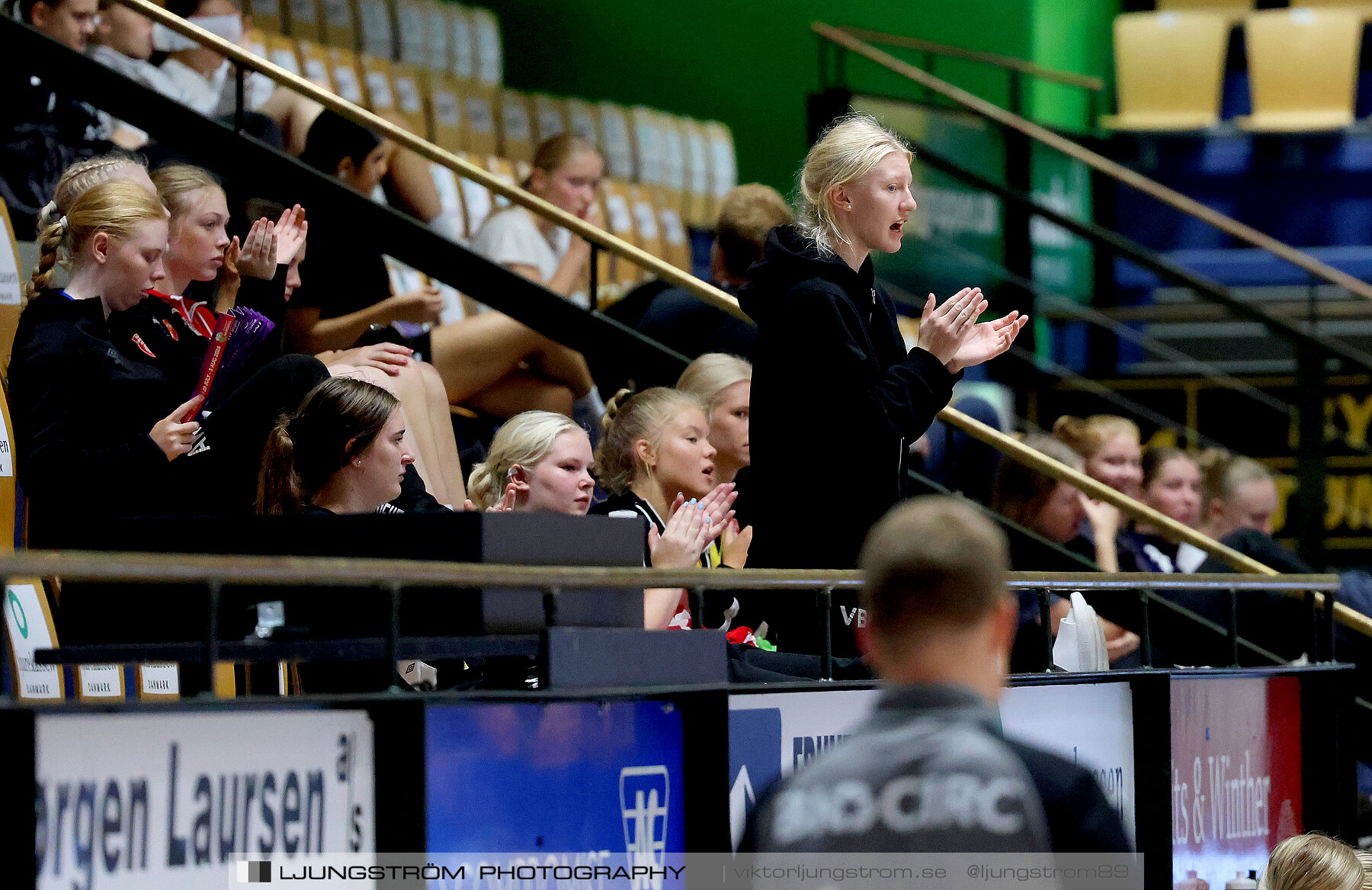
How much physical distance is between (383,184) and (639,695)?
374cm

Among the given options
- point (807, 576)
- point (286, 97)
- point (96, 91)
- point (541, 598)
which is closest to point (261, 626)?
point (541, 598)

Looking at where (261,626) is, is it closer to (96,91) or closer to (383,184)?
(96,91)

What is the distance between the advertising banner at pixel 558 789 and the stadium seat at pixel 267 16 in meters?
5.76

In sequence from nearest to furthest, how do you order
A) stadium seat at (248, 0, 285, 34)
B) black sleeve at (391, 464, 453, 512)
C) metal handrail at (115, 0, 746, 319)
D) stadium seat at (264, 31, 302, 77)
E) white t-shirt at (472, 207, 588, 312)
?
black sleeve at (391, 464, 453, 512) < metal handrail at (115, 0, 746, 319) < white t-shirt at (472, 207, 588, 312) < stadium seat at (264, 31, 302, 77) < stadium seat at (248, 0, 285, 34)

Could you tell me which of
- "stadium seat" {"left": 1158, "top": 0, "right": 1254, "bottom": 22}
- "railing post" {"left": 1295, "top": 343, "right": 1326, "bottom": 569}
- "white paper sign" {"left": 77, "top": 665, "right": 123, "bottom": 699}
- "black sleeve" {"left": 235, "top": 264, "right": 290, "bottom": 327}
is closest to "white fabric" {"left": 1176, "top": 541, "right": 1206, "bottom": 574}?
"railing post" {"left": 1295, "top": 343, "right": 1326, "bottom": 569}

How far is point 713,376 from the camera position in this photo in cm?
418

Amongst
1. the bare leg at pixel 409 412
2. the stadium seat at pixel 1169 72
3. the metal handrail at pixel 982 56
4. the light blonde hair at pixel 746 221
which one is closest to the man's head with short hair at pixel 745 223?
the light blonde hair at pixel 746 221

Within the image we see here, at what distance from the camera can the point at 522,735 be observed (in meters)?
2.33

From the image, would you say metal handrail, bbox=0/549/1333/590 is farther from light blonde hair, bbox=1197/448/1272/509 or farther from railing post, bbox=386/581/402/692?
light blonde hair, bbox=1197/448/1272/509

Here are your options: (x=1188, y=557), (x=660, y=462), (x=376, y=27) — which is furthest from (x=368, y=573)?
(x=376, y=27)

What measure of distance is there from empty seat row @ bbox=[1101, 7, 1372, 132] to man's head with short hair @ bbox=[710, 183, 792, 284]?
5999 millimetres

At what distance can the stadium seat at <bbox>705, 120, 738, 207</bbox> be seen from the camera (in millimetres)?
9180

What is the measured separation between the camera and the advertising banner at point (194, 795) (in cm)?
189

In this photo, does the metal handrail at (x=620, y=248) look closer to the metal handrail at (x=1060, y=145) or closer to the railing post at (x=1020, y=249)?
the metal handrail at (x=1060, y=145)
